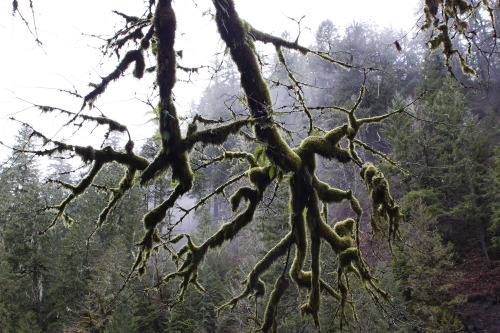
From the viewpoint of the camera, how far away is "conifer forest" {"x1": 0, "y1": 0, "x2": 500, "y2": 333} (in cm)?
265

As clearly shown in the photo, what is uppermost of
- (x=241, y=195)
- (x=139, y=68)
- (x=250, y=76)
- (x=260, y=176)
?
(x=139, y=68)

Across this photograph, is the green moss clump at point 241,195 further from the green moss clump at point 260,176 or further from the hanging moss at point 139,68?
the hanging moss at point 139,68

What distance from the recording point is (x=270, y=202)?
109 inches

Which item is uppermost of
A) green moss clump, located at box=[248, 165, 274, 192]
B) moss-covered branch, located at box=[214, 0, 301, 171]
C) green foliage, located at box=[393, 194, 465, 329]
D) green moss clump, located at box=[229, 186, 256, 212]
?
moss-covered branch, located at box=[214, 0, 301, 171]

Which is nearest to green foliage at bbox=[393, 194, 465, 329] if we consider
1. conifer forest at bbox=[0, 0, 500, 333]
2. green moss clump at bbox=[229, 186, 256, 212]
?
conifer forest at bbox=[0, 0, 500, 333]

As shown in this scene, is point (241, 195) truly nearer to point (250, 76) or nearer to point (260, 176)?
point (260, 176)

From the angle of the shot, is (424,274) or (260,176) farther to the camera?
(424,274)

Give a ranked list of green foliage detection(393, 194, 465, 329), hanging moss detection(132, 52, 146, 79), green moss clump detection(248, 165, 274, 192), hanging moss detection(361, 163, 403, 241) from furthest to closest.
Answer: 1. green foliage detection(393, 194, 465, 329)
2. hanging moss detection(132, 52, 146, 79)
3. green moss clump detection(248, 165, 274, 192)
4. hanging moss detection(361, 163, 403, 241)

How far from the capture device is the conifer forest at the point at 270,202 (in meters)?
2.65

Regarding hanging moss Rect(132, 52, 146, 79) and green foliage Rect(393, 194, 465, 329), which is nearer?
hanging moss Rect(132, 52, 146, 79)

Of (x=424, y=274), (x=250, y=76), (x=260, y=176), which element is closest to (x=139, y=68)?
(x=250, y=76)

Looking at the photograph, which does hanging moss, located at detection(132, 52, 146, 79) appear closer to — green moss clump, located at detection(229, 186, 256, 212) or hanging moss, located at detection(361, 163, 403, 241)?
green moss clump, located at detection(229, 186, 256, 212)

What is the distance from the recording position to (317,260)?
9.27 ft

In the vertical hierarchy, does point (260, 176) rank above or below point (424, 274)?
above
